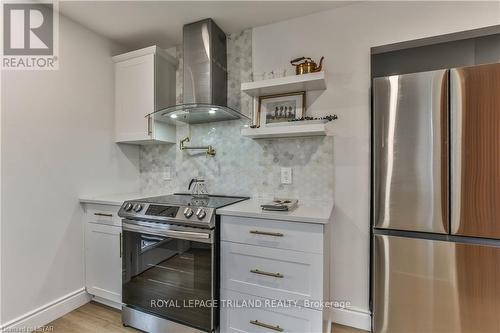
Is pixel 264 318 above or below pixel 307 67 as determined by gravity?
below

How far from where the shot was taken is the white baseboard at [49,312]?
5.80 ft

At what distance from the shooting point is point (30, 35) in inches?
75.6

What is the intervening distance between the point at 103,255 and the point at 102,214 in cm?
35

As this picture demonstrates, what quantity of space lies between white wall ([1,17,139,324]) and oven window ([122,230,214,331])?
64 centimetres

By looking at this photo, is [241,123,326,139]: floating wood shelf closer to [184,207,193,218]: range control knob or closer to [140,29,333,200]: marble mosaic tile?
[140,29,333,200]: marble mosaic tile

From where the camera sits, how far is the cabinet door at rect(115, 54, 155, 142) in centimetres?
239

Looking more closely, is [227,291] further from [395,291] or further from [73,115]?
[73,115]

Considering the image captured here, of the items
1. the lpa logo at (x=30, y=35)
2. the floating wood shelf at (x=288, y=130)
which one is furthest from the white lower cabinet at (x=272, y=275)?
the lpa logo at (x=30, y=35)

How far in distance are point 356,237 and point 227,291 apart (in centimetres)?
107

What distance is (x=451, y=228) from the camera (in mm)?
1520

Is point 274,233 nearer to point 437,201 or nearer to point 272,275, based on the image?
point 272,275

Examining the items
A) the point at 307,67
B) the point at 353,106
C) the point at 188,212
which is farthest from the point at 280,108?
the point at 188,212

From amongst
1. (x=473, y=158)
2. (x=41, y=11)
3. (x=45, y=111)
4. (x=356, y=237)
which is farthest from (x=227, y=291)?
(x=41, y=11)

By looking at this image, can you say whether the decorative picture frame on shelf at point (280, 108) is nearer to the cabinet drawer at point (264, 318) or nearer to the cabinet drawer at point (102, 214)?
the cabinet drawer at point (264, 318)
